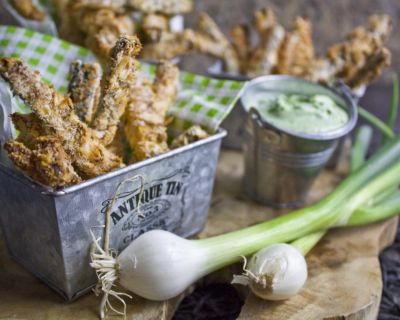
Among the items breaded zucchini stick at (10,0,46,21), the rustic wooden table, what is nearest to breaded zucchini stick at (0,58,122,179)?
the rustic wooden table

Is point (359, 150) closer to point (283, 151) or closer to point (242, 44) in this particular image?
point (283, 151)

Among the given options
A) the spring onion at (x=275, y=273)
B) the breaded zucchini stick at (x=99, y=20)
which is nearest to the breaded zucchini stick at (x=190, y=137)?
the spring onion at (x=275, y=273)

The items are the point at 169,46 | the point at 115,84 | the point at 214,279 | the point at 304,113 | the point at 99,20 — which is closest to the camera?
the point at 115,84

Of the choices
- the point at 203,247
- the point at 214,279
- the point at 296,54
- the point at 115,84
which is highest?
the point at 115,84

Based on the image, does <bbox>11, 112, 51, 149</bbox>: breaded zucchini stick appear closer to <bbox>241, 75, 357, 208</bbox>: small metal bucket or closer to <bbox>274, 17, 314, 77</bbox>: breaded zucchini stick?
<bbox>241, 75, 357, 208</bbox>: small metal bucket

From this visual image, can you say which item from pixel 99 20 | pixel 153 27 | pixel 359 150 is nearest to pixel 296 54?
pixel 359 150

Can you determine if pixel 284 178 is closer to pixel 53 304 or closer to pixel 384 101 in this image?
pixel 53 304
